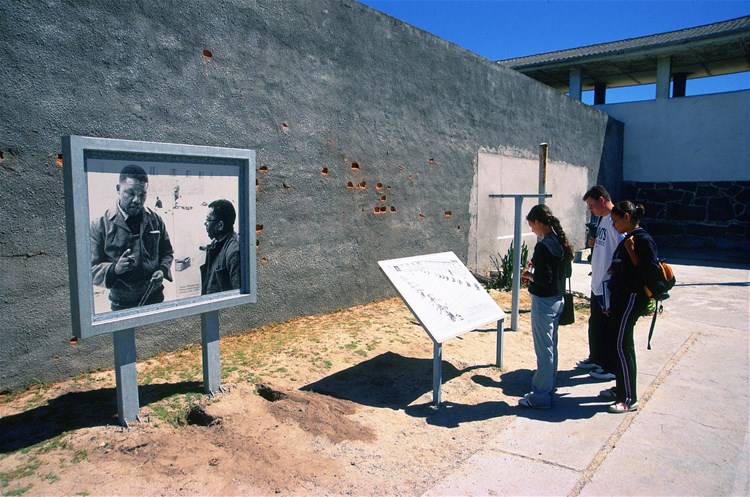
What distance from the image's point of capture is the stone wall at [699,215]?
47.1 ft

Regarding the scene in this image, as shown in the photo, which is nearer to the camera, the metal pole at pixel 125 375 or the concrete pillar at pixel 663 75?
the metal pole at pixel 125 375

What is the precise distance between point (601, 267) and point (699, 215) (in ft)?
41.0

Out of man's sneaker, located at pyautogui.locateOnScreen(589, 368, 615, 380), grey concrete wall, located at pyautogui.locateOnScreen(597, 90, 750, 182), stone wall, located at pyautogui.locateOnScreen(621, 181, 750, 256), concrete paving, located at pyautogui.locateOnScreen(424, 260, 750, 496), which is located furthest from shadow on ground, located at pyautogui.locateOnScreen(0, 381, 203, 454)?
grey concrete wall, located at pyautogui.locateOnScreen(597, 90, 750, 182)

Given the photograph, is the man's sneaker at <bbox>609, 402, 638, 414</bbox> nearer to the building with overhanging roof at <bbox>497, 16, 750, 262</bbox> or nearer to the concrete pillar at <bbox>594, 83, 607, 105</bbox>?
the building with overhanging roof at <bbox>497, 16, 750, 262</bbox>

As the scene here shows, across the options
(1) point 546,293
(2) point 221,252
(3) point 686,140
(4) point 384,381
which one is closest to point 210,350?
(2) point 221,252

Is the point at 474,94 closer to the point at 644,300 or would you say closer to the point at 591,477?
the point at 644,300

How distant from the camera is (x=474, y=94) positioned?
9.10m

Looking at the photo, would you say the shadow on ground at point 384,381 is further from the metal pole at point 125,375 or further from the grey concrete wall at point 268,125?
the grey concrete wall at point 268,125

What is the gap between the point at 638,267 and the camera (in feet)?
12.9

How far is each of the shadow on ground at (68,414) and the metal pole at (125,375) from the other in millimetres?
128

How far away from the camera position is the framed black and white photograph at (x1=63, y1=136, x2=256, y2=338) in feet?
10.1

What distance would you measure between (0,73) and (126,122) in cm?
93

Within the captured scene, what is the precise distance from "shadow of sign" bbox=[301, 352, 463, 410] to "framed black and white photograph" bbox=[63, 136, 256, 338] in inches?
42.8

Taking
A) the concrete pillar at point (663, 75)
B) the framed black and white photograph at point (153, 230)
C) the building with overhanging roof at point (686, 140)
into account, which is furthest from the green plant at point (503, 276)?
the concrete pillar at point (663, 75)
